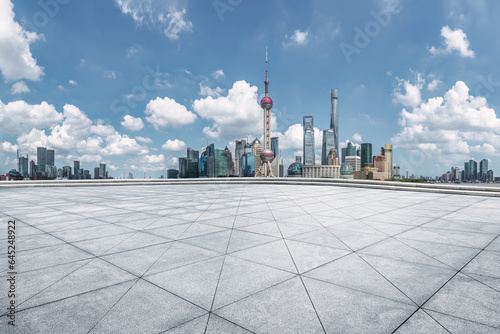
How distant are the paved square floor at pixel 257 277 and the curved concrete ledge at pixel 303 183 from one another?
844 centimetres

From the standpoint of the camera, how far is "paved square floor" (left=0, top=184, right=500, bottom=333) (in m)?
2.51

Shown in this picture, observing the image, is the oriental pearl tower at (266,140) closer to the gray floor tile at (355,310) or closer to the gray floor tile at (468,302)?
the gray floor tile at (468,302)

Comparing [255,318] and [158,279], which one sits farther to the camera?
[158,279]

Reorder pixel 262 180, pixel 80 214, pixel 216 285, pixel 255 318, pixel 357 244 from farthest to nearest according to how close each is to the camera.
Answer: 1. pixel 262 180
2. pixel 80 214
3. pixel 357 244
4. pixel 216 285
5. pixel 255 318

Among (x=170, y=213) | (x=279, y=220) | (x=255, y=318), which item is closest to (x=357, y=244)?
(x=279, y=220)

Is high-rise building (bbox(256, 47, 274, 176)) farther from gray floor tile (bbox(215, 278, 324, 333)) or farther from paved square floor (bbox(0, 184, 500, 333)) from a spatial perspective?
gray floor tile (bbox(215, 278, 324, 333))

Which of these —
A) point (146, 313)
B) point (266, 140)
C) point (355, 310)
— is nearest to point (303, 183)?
point (355, 310)

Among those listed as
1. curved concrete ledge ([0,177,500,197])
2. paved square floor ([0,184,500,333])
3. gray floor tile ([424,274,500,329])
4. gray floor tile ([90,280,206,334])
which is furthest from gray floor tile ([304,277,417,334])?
curved concrete ledge ([0,177,500,197])

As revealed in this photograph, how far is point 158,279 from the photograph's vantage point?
3424 mm

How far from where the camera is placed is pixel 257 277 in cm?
347

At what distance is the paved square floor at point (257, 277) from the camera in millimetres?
2514

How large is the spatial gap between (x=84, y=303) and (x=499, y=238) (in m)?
8.24

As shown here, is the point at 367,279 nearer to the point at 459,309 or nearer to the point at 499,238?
the point at 459,309

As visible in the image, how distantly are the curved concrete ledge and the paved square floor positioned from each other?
844 cm
